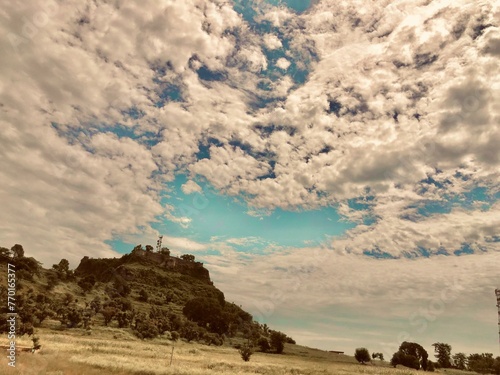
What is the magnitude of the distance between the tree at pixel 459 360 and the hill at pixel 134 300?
66.5 m

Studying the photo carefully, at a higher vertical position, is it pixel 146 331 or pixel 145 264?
pixel 145 264

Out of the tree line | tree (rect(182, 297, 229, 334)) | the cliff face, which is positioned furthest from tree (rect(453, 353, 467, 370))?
the cliff face

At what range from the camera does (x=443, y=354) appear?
133 m

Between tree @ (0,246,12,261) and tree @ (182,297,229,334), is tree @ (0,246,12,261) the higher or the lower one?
the higher one

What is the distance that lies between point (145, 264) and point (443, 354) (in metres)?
140

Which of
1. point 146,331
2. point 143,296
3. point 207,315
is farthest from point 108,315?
point 143,296

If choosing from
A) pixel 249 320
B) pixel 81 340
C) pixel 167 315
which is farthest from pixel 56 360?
pixel 249 320

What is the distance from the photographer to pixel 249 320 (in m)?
146

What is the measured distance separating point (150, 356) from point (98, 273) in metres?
145

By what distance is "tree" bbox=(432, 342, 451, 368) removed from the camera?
128788 millimetres

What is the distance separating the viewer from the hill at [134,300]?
70412mm

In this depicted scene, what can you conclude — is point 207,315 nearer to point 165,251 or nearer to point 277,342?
point 277,342

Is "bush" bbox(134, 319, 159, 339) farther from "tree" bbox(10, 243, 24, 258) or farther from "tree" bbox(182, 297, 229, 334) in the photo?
"tree" bbox(10, 243, 24, 258)

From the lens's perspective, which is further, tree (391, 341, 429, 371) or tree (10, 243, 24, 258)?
tree (10, 243, 24, 258)
